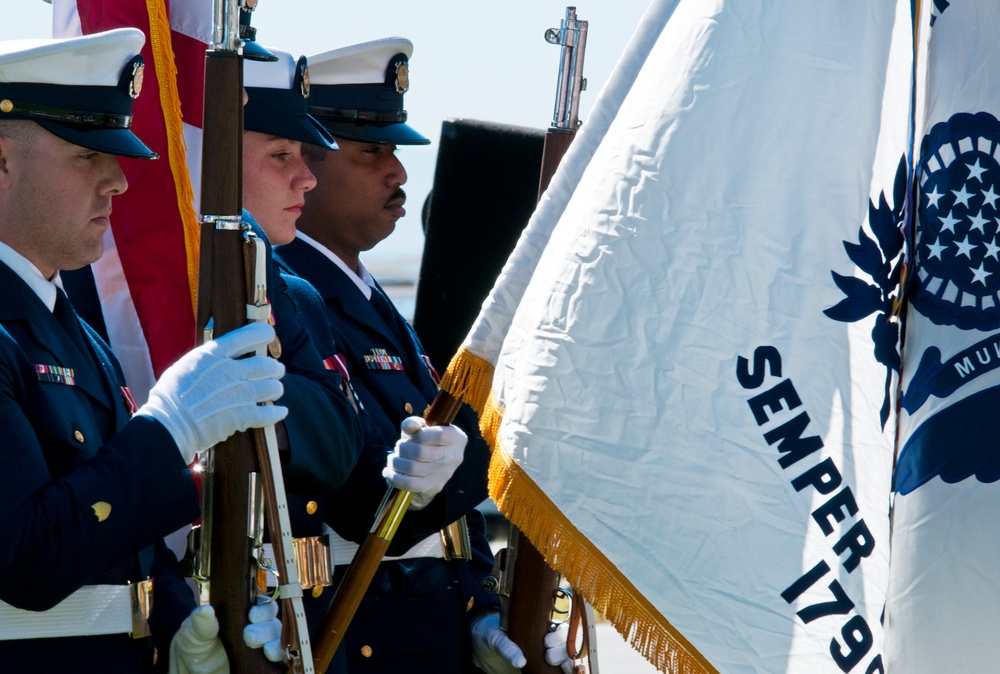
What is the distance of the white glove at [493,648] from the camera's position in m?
3.65

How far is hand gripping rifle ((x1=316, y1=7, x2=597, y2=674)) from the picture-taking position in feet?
10.2

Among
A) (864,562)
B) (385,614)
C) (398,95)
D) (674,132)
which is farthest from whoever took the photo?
(398,95)

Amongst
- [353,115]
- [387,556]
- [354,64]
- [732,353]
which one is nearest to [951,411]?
[732,353]

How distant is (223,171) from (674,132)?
0.94m

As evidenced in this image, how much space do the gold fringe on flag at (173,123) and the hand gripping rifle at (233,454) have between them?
75 centimetres

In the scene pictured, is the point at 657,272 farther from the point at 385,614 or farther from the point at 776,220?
the point at 385,614

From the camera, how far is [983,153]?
9.39ft

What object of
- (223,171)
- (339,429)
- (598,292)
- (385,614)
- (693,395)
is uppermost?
(223,171)

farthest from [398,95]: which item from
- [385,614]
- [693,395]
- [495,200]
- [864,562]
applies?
[864,562]

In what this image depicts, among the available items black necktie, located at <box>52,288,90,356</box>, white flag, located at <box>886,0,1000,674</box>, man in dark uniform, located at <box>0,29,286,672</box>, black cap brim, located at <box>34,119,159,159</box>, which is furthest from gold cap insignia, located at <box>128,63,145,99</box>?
white flag, located at <box>886,0,1000,674</box>

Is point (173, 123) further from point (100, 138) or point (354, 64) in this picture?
point (354, 64)

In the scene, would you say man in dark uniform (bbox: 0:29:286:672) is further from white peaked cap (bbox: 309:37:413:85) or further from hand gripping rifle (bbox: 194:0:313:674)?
white peaked cap (bbox: 309:37:413:85)

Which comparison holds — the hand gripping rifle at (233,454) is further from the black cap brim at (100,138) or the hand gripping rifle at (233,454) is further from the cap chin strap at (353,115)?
the cap chin strap at (353,115)

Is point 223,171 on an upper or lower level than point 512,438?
upper
